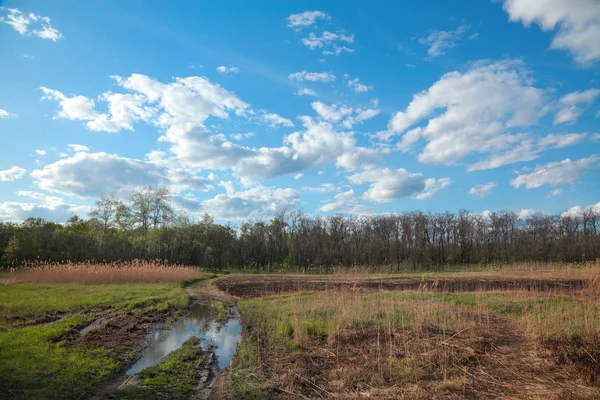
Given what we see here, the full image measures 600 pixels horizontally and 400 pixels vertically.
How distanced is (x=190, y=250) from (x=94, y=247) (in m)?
12.6

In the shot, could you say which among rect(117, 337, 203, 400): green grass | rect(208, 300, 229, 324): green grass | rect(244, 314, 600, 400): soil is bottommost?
rect(208, 300, 229, 324): green grass

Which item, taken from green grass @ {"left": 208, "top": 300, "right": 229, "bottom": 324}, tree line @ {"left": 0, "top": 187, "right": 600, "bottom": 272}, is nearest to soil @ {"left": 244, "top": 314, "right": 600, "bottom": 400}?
green grass @ {"left": 208, "top": 300, "right": 229, "bottom": 324}

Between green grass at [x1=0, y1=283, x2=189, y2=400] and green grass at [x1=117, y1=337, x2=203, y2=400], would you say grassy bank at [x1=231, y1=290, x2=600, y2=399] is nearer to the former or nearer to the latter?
green grass at [x1=117, y1=337, x2=203, y2=400]

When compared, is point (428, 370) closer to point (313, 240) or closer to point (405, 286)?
point (405, 286)

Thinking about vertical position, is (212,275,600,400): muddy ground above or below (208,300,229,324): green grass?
above

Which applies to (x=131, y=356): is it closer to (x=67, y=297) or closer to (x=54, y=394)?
(x=54, y=394)

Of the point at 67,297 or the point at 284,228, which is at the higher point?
the point at 284,228

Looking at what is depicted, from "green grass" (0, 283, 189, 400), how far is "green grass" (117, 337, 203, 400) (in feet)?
2.42

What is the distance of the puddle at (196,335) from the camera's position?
7.57 m

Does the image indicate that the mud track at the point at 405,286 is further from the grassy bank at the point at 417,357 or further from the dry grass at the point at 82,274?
the grassy bank at the point at 417,357

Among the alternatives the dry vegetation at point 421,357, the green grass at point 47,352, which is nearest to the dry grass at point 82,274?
the green grass at point 47,352

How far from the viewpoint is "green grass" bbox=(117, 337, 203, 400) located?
544 centimetres

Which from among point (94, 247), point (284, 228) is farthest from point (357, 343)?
point (284, 228)

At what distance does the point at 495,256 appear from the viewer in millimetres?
58500
